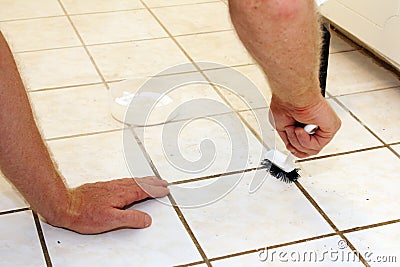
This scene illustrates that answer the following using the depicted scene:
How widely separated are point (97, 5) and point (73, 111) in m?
0.65

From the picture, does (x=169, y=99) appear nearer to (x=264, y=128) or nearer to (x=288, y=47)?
(x=264, y=128)

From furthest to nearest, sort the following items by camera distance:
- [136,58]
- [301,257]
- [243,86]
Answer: [136,58] < [243,86] < [301,257]

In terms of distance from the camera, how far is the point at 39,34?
1729 mm

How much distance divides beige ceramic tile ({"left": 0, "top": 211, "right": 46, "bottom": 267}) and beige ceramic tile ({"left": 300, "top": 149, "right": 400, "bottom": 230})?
18.0 inches

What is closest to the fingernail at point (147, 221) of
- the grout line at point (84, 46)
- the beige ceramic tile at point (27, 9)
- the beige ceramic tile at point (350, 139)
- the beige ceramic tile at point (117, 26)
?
the beige ceramic tile at point (350, 139)

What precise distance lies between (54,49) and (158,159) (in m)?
0.58

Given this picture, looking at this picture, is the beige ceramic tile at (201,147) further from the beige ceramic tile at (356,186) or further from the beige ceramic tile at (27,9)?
the beige ceramic tile at (27,9)

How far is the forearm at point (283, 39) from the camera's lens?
0.75 metres

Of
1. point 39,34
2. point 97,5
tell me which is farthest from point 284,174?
point 97,5

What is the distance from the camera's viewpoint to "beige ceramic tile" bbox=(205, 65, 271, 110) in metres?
1.39

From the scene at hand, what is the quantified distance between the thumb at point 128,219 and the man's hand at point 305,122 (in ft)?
0.83

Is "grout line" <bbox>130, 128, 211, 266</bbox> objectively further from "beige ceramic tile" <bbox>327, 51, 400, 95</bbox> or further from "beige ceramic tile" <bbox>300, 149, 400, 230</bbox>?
"beige ceramic tile" <bbox>327, 51, 400, 95</bbox>

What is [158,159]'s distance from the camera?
3.96 ft
